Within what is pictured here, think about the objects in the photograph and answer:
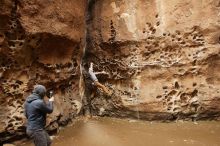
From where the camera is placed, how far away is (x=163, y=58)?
8.15 metres

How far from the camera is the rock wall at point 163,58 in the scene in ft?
26.1

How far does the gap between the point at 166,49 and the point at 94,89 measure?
7.06 ft

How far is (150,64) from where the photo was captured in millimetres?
8180

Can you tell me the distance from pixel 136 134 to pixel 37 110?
8.50 feet

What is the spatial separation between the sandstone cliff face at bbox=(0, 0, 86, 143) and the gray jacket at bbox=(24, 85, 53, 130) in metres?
1.51

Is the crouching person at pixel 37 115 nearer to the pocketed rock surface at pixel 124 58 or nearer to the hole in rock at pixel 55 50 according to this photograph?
the pocketed rock surface at pixel 124 58

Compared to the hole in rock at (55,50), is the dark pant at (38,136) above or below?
below

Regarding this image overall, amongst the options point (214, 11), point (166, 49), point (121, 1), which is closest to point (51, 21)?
point (121, 1)

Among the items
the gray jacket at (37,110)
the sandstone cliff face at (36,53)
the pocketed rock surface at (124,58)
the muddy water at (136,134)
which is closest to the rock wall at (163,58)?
the pocketed rock surface at (124,58)

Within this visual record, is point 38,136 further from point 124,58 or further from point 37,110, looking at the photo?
point 124,58

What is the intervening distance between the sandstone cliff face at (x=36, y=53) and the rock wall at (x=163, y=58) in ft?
3.57

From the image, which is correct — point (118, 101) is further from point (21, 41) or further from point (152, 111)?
point (21, 41)

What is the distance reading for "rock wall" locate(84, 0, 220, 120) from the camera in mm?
7969

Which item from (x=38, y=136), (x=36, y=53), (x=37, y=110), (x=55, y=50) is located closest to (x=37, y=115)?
(x=37, y=110)
